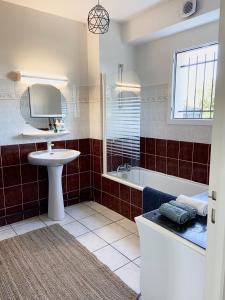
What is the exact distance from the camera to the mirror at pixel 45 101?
112 inches

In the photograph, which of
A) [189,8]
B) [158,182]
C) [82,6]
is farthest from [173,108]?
[82,6]

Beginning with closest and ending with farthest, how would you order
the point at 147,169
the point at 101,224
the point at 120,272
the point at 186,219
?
the point at 186,219 < the point at 120,272 < the point at 101,224 < the point at 147,169

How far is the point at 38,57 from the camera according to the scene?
2.81 metres

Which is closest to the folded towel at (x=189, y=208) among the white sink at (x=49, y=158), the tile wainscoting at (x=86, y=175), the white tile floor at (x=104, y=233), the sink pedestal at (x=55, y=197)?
the white tile floor at (x=104, y=233)

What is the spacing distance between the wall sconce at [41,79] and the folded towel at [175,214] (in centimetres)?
222

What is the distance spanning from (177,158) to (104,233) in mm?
1389

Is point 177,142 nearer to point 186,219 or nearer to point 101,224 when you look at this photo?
point 101,224

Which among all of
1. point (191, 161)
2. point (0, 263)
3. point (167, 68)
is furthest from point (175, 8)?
point (0, 263)

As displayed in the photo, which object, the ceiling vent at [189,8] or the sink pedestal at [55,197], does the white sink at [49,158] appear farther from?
the ceiling vent at [189,8]

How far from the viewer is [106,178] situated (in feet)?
10.5

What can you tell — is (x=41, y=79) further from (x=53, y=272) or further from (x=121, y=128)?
(x=53, y=272)

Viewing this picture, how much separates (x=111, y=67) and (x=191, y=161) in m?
1.70

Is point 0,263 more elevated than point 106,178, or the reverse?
point 106,178

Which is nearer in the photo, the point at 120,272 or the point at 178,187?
the point at 120,272
